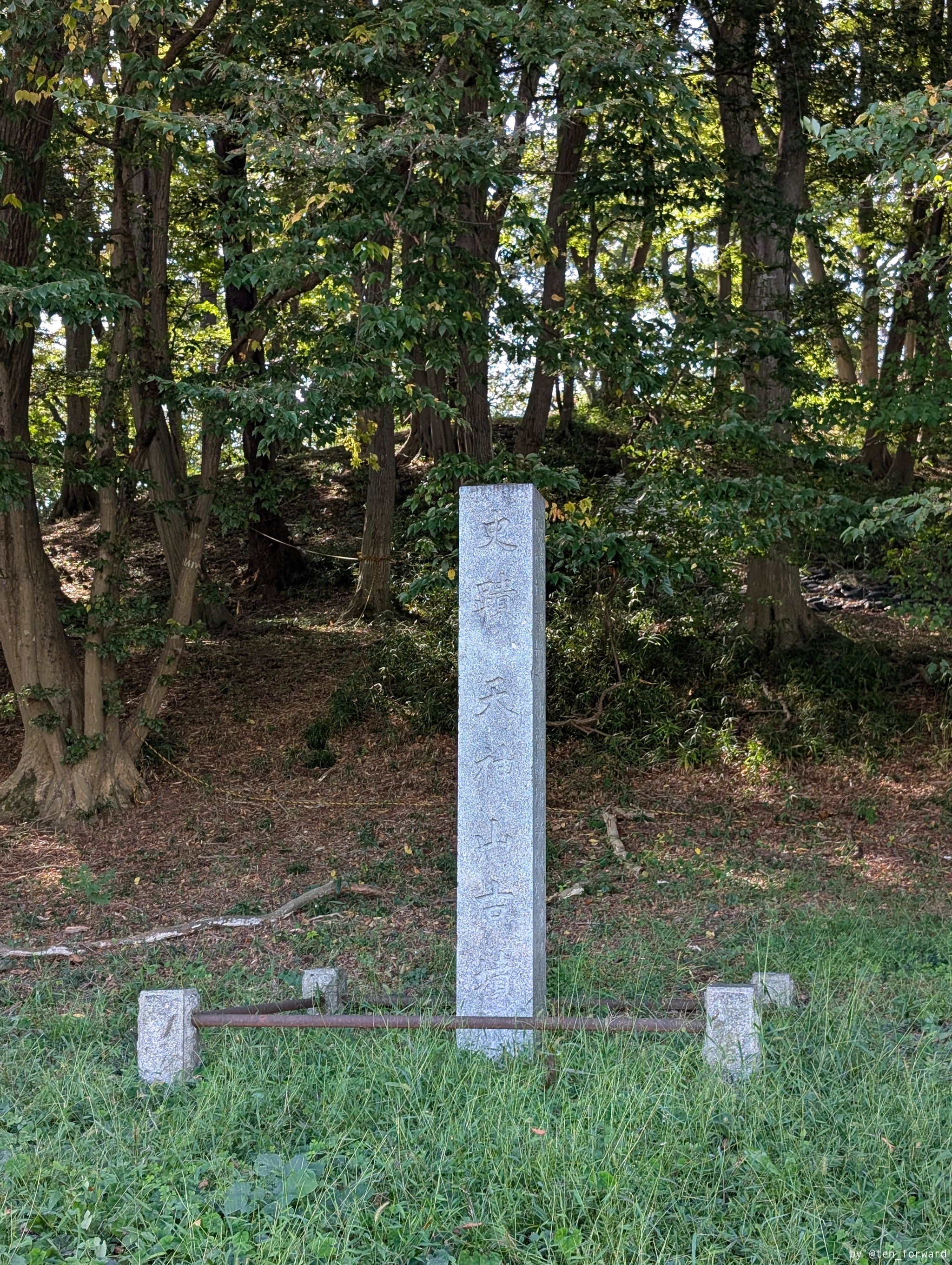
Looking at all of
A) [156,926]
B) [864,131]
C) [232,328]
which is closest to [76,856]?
[156,926]

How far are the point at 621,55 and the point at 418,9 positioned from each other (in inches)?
47.4

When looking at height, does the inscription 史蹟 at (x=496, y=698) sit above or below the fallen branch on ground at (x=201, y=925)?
above

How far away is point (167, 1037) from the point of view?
4.11 m

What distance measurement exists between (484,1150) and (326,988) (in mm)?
1728

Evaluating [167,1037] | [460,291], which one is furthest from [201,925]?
[460,291]

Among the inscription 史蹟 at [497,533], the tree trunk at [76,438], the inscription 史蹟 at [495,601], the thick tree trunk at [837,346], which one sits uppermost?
the thick tree trunk at [837,346]

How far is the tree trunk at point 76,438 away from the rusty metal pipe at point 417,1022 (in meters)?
4.39

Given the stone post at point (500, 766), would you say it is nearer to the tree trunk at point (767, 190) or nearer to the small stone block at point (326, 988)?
the small stone block at point (326, 988)

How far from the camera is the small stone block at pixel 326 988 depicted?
486cm

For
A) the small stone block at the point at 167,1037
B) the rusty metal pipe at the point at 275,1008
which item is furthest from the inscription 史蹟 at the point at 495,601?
the small stone block at the point at 167,1037

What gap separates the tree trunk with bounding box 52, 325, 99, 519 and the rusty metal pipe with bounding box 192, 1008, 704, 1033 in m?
4.39

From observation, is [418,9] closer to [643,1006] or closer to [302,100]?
→ [302,100]

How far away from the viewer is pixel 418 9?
596 cm

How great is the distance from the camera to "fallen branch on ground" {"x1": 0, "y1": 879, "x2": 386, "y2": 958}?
6.20m
